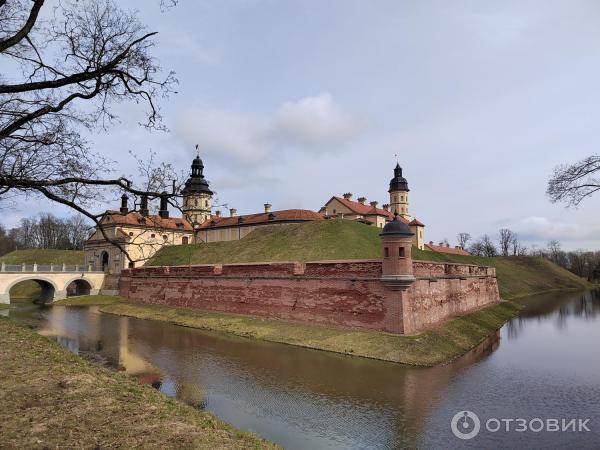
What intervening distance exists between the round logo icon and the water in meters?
0.20

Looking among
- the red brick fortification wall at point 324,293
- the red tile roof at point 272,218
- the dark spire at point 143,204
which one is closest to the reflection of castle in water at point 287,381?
the red brick fortification wall at point 324,293

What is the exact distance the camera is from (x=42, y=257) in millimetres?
59938

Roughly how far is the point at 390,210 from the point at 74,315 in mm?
45052

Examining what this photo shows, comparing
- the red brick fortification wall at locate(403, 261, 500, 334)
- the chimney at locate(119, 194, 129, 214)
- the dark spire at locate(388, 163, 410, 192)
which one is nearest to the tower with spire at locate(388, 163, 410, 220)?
the dark spire at locate(388, 163, 410, 192)

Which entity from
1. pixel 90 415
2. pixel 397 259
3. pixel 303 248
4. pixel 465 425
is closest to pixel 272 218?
pixel 303 248

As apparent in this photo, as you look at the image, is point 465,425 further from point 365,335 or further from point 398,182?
point 398,182

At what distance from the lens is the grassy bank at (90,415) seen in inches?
231

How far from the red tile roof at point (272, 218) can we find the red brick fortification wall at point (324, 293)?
19552mm

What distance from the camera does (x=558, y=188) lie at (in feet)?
26.2

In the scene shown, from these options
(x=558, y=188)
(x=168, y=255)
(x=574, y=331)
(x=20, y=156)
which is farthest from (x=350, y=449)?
(x=168, y=255)

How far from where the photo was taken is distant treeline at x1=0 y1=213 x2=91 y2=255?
7706 centimetres

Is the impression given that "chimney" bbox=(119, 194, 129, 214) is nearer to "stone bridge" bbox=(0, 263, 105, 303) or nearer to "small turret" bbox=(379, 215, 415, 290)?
"small turret" bbox=(379, 215, 415, 290)

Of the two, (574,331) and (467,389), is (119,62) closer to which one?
(467,389)

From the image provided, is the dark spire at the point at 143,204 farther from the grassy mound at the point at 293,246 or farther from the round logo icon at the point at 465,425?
the grassy mound at the point at 293,246
